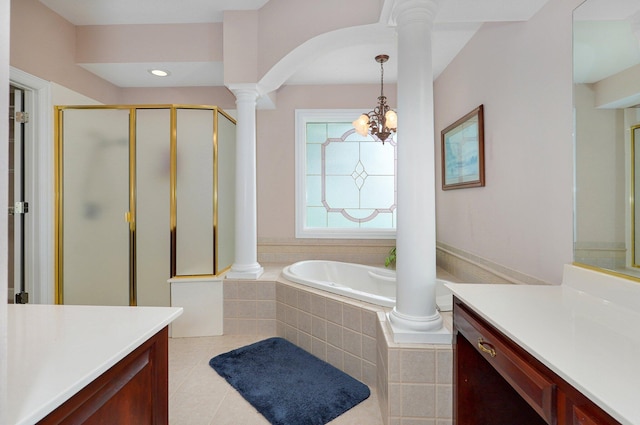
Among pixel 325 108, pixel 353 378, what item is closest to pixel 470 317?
pixel 353 378

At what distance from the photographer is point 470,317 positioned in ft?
3.78

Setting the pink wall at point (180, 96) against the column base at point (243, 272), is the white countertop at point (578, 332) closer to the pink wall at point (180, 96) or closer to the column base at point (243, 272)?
the column base at point (243, 272)

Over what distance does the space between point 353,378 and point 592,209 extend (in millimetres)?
1550

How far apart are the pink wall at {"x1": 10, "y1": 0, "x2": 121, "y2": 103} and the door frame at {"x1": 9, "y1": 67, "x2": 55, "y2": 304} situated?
131 millimetres

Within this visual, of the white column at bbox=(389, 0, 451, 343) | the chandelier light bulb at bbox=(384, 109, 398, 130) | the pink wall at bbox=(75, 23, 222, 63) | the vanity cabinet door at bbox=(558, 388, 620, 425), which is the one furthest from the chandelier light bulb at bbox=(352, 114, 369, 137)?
the vanity cabinet door at bbox=(558, 388, 620, 425)

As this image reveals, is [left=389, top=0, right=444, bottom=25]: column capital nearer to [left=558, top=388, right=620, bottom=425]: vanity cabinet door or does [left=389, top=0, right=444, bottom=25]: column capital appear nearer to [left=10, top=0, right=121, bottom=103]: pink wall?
[left=558, top=388, right=620, bottom=425]: vanity cabinet door

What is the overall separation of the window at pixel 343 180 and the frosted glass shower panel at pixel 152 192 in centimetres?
134

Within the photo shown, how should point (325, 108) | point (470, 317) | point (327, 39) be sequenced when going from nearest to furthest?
point (470, 317) → point (327, 39) → point (325, 108)

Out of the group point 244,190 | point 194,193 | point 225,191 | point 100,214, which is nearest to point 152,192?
point 194,193

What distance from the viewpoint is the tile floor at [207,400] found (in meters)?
1.64

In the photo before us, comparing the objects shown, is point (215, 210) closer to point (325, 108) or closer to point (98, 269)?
point (98, 269)

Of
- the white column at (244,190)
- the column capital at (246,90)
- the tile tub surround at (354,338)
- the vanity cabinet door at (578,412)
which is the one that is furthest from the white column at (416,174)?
the white column at (244,190)

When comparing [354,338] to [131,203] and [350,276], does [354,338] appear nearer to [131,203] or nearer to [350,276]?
[350,276]

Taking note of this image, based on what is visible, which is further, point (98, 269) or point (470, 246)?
point (98, 269)
